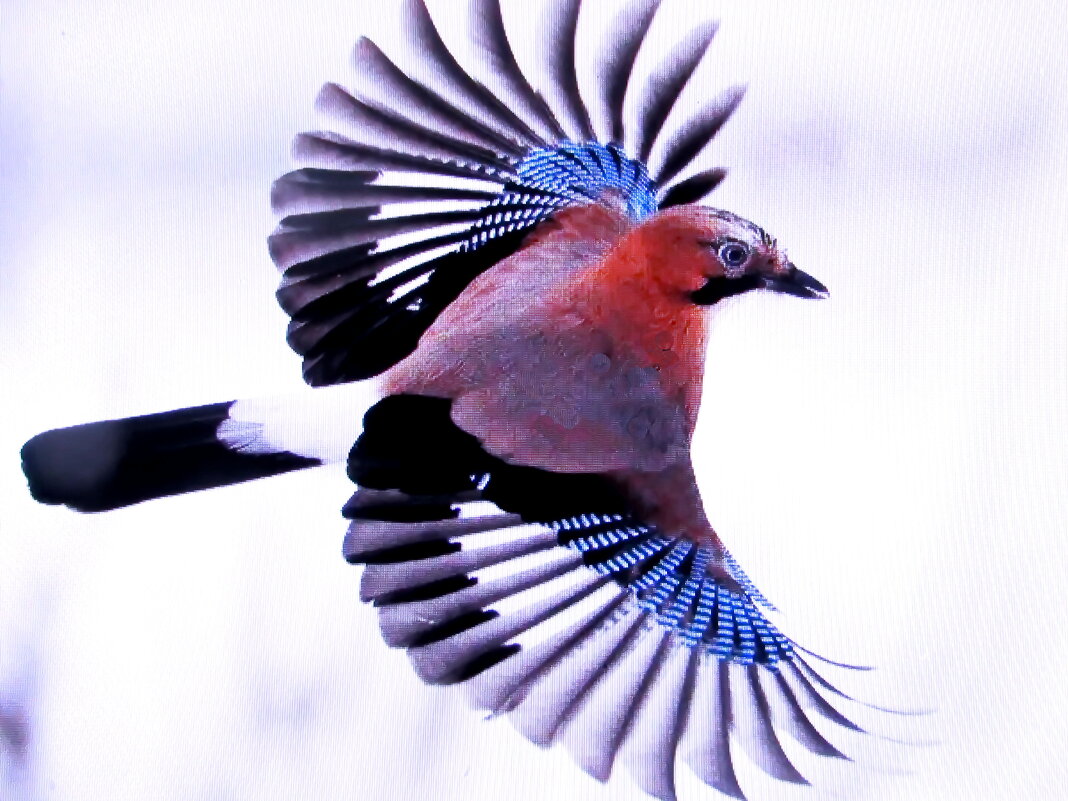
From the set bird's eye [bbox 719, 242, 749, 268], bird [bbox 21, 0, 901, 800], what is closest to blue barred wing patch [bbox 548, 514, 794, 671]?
bird [bbox 21, 0, 901, 800]

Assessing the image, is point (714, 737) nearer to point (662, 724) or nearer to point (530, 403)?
point (662, 724)

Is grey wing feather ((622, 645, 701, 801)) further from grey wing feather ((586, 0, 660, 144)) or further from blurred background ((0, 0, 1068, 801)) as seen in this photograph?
grey wing feather ((586, 0, 660, 144))

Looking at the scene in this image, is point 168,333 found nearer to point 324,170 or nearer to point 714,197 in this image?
point 324,170

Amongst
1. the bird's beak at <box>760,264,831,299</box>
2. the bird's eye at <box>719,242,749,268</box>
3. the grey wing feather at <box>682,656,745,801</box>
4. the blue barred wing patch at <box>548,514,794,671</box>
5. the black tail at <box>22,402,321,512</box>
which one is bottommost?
the grey wing feather at <box>682,656,745,801</box>

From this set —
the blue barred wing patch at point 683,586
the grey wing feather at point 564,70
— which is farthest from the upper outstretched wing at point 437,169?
the blue barred wing patch at point 683,586

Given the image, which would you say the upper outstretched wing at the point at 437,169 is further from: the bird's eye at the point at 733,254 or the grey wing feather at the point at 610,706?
the grey wing feather at the point at 610,706

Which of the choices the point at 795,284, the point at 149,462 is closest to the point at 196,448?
the point at 149,462

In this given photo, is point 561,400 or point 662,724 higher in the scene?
point 561,400
